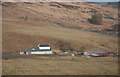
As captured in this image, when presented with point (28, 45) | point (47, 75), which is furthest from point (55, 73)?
point (28, 45)

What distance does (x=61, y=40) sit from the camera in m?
73.3

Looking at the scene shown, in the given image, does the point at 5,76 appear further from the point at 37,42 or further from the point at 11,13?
the point at 11,13

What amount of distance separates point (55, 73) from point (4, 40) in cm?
4473

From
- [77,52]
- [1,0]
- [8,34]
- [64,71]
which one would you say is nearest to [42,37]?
[8,34]

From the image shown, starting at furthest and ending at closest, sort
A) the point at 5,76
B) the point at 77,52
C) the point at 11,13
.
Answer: the point at 11,13 < the point at 77,52 < the point at 5,76

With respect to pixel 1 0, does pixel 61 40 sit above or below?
below

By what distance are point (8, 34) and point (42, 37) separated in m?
17.5

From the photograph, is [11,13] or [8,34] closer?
[8,34]

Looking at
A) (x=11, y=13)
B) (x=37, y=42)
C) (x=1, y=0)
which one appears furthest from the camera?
(x=1, y=0)

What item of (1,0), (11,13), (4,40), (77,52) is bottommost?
(77,52)

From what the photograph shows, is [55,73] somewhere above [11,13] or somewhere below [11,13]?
below

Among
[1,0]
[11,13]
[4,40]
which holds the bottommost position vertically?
[4,40]

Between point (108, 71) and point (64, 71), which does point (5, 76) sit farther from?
point (108, 71)

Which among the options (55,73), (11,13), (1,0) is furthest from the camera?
(1,0)
